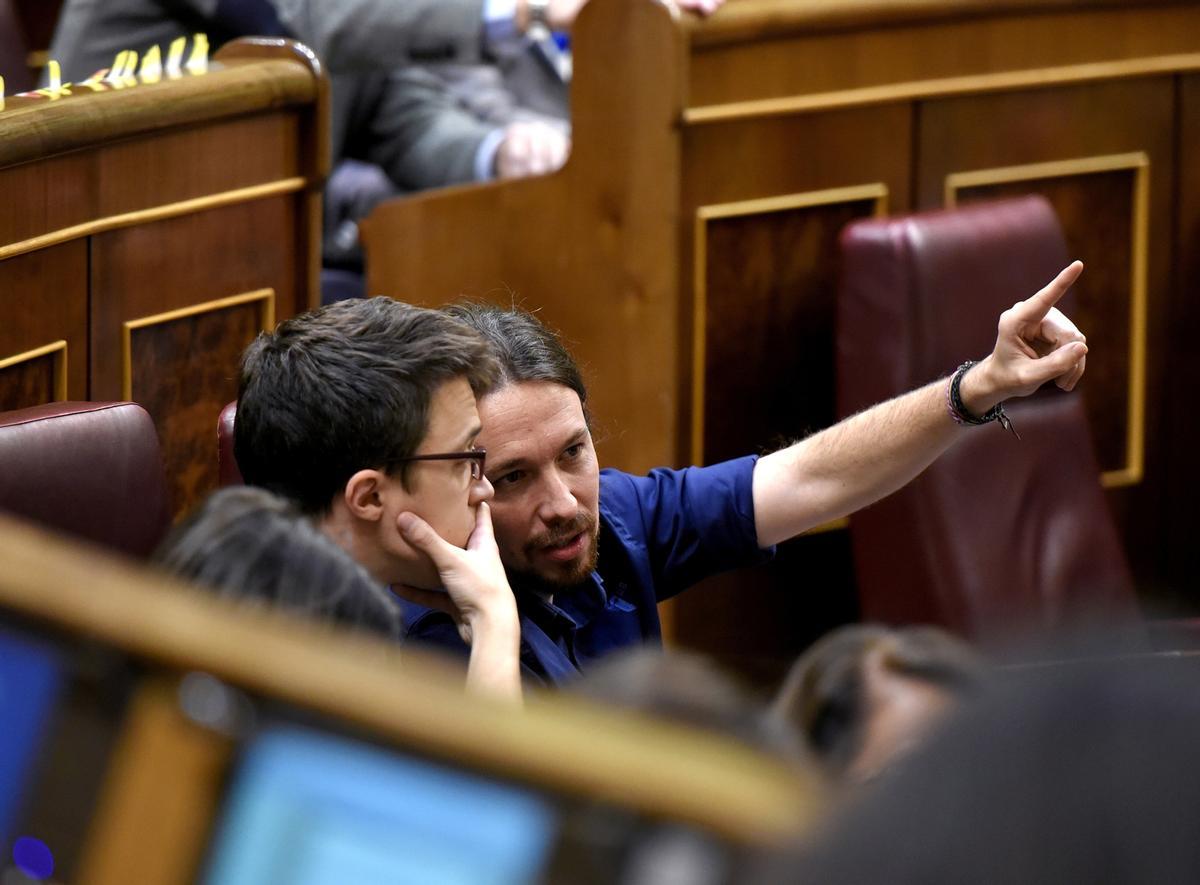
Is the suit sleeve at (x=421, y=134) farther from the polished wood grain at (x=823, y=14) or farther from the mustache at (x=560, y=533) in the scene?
the mustache at (x=560, y=533)

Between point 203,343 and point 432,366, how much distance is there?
2.37 feet

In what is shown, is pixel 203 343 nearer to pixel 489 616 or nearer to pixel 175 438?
pixel 175 438

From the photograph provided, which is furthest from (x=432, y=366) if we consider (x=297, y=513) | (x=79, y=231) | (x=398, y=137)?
(x=398, y=137)

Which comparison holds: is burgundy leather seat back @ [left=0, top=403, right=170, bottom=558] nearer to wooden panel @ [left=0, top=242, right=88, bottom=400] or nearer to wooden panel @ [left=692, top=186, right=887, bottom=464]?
wooden panel @ [left=0, top=242, right=88, bottom=400]

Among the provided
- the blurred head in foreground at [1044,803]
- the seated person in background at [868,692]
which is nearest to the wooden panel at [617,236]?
the seated person in background at [868,692]

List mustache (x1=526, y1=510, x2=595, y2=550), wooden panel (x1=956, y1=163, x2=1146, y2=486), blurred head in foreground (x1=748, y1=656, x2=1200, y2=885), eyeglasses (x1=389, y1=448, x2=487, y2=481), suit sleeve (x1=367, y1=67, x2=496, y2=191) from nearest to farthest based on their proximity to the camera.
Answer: blurred head in foreground (x1=748, y1=656, x2=1200, y2=885) → eyeglasses (x1=389, y1=448, x2=487, y2=481) → mustache (x1=526, y1=510, x2=595, y2=550) → wooden panel (x1=956, y1=163, x2=1146, y2=486) → suit sleeve (x1=367, y1=67, x2=496, y2=191)

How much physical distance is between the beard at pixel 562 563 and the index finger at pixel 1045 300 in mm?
412

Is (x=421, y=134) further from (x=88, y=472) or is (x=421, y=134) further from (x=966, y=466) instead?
(x=88, y=472)

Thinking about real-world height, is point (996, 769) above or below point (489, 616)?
above

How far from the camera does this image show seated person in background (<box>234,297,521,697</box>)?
4.54ft

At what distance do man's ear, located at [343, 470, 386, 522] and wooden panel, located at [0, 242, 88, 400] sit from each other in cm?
57

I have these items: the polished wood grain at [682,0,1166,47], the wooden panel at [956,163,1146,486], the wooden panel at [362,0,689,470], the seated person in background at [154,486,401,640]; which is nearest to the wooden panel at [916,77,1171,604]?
the wooden panel at [956,163,1146,486]

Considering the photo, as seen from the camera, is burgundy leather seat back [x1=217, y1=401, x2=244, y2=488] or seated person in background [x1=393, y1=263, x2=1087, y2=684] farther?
burgundy leather seat back [x1=217, y1=401, x2=244, y2=488]

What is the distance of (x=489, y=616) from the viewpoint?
1347mm
